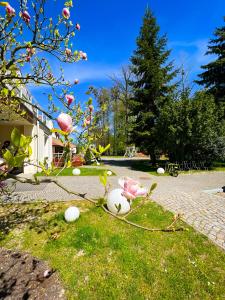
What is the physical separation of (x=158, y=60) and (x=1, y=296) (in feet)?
63.1

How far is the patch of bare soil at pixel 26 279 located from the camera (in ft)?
11.2

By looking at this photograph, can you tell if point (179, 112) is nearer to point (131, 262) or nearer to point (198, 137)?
point (198, 137)

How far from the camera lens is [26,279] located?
12.3 feet

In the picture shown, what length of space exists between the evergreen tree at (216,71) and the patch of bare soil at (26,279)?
21.4 meters

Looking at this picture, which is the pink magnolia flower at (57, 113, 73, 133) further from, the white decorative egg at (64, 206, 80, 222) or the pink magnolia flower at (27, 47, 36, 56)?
the white decorative egg at (64, 206, 80, 222)

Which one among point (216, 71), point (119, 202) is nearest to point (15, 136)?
point (119, 202)

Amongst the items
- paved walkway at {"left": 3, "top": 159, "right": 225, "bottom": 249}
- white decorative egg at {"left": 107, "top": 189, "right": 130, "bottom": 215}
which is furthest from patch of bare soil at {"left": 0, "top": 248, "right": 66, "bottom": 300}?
white decorative egg at {"left": 107, "top": 189, "right": 130, "bottom": 215}

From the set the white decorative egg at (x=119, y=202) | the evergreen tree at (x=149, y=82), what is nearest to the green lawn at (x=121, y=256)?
the white decorative egg at (x=119, y=202)

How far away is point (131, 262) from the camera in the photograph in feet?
12.9

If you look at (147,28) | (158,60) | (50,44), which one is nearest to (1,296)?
(50,44)

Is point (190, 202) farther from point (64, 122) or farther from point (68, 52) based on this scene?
point (64, 122)

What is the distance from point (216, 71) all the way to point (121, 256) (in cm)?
2276

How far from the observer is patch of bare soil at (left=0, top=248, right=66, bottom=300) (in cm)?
343

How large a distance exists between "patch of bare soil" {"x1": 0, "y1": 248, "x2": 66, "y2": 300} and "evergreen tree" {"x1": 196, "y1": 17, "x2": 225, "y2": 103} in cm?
2144
